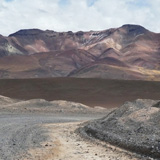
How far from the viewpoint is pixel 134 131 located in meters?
15.4

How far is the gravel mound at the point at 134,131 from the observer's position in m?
13.2

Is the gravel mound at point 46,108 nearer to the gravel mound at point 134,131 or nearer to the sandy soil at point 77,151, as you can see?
the gravel mound at point 134,131

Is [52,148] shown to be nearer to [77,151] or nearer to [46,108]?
[77,151]

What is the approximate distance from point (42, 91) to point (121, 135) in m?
46.7

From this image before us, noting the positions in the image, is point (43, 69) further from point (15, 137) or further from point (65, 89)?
point (15, 137)

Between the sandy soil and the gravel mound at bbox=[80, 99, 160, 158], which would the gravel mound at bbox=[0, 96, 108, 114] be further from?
the sandy soil

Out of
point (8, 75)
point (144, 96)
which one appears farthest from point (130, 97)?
point (8, 75)

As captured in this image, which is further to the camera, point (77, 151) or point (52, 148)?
point (52, 148)

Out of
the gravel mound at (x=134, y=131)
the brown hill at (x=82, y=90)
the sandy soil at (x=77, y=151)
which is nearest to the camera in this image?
the sandy soil at (x=77, y=151)

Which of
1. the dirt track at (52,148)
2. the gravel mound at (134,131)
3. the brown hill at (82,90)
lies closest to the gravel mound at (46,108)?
the brown hill at (82,90)

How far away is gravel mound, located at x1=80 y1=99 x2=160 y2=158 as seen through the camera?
43.2 ft

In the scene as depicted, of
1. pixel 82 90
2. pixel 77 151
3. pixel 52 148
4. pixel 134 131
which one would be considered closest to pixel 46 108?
pixel 134 131

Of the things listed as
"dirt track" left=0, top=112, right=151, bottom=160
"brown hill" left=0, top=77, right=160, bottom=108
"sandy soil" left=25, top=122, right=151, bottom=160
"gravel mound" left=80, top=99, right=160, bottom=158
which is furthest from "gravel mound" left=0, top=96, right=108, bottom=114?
"sandy soil" left=25, top=122, right=151, bottom=160

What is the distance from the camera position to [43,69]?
652 ft
